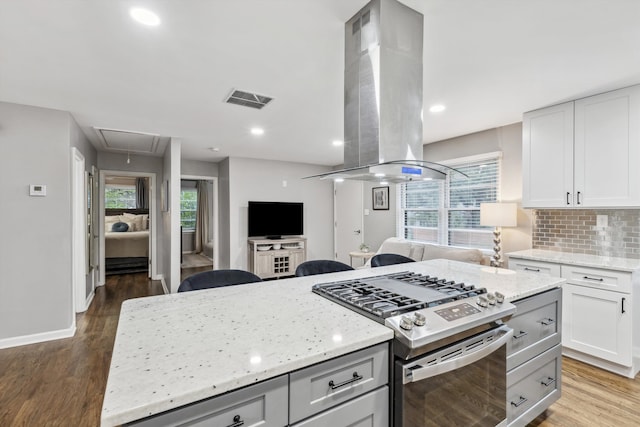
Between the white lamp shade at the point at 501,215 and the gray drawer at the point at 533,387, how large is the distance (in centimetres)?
169

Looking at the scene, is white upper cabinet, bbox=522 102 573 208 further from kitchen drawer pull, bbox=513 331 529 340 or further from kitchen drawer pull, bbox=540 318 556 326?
kitchen drawer pull, bbox=513 331 529 340

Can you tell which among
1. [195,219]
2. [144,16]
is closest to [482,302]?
[144,16]

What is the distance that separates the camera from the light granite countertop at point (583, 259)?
98.9 inches

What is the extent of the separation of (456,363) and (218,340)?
96cm

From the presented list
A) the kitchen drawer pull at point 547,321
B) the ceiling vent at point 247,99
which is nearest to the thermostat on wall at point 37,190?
the ceiling vent at point 247,99

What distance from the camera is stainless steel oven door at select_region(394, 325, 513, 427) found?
1.15 meters

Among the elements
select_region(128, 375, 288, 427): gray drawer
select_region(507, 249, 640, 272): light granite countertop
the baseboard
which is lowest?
the baseboard

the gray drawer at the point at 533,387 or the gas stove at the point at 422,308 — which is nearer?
the gas stove at the point at 422,308

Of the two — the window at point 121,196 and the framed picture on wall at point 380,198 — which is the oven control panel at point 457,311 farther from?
the window at point 121,196

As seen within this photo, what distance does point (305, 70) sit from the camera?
2.40 m

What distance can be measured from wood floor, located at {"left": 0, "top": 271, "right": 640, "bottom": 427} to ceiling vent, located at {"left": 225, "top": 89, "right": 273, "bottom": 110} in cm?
268

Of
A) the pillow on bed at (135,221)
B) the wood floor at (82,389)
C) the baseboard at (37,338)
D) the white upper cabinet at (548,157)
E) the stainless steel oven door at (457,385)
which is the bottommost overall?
the wood floor at (82,389)

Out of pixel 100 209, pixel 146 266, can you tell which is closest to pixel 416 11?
pixel 100 209

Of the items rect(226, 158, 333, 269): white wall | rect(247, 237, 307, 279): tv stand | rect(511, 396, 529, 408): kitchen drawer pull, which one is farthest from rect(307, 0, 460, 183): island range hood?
rect(226, 158, 333, 269): white wall
